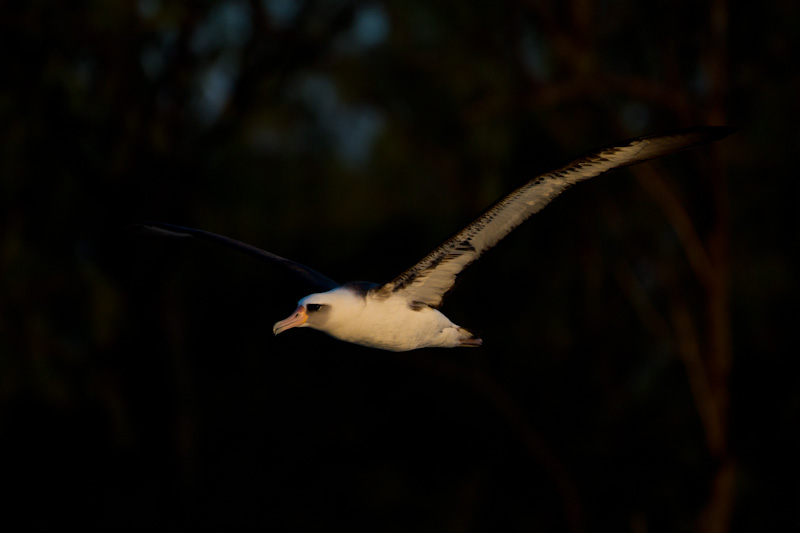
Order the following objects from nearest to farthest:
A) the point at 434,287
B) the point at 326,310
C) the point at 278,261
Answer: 1. the point at 326,310
2. the point at 434,287
3. the point at 278,261

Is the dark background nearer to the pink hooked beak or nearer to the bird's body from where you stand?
the bird's body

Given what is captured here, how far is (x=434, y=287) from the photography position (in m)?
5.65

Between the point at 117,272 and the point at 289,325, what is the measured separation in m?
8.06

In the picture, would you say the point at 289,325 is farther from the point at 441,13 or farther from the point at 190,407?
the point at 190,407

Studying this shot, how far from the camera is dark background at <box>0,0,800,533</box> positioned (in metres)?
12.1

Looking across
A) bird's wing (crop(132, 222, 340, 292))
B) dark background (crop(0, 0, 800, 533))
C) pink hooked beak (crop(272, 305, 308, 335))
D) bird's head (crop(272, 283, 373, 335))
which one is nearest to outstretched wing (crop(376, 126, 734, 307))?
bird's head (crop(272, 283, 373, 335))

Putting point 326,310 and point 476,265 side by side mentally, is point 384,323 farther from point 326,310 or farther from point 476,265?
point 476,265

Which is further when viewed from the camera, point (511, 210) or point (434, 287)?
point (434, 287)

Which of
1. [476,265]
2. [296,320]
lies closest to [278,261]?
[296,320]

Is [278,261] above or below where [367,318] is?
above

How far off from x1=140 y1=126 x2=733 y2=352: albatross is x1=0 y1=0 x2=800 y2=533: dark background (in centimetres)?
528

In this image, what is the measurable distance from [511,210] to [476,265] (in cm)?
733

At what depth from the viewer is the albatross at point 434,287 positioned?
16.3ft

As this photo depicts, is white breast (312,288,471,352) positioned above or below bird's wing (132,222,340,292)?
below
